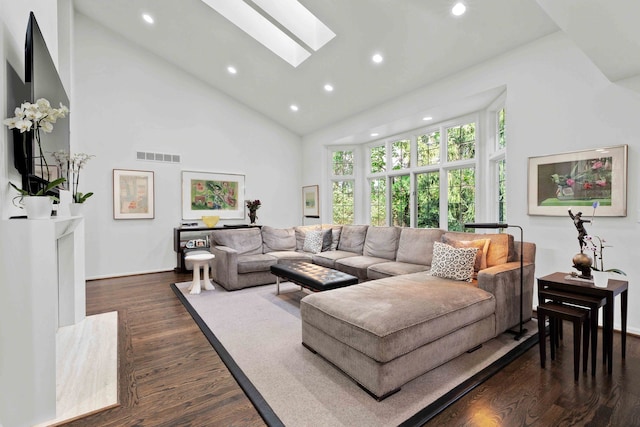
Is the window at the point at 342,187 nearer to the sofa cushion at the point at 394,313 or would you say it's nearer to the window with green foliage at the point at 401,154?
the window with green foliage at the point at 401,154

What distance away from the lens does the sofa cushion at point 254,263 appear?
4461mm

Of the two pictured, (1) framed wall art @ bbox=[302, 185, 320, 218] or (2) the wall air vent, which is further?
(1) framed wall art @ bbox=[302, 185, 320, 218]

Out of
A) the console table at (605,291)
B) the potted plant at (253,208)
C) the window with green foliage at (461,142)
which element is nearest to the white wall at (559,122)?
the console table at (605,291)

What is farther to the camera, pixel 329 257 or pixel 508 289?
pixel 329 257

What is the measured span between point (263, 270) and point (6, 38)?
3.58m

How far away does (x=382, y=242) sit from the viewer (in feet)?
15.1

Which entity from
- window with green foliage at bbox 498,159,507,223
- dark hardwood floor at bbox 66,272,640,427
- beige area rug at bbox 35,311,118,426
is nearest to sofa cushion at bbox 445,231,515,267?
dark hardwood floor at bbox 66,272,640,427

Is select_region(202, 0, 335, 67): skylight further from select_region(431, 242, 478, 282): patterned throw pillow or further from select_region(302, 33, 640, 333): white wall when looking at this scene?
select_region(431, 242, 478, 282): patterned throw pillow

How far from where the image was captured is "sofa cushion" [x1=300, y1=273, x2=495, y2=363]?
1.92 metres

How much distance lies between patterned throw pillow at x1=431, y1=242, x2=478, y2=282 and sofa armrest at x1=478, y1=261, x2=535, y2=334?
0.62 ft

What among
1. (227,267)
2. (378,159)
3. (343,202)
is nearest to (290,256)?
(227,267)

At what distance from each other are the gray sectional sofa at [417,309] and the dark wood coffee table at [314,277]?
1.59ft

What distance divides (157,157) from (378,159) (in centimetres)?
444

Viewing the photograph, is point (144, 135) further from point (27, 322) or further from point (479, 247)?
point (479, 247)
